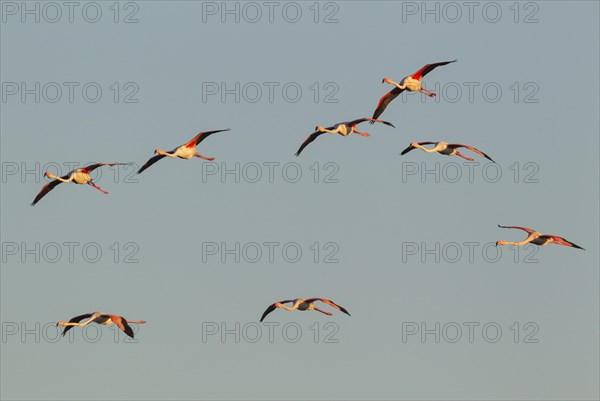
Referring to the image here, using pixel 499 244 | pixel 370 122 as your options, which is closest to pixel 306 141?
pixel 370 122

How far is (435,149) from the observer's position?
63.2 metres

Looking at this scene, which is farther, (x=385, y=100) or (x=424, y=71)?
(x=385, y=100)

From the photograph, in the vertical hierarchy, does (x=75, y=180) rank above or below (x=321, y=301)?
above

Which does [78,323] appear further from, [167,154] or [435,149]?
[435,149]

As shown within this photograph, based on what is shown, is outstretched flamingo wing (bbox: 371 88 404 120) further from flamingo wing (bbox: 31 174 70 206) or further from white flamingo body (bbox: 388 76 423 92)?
flamingo wing (bbox: 31 174 70 206)

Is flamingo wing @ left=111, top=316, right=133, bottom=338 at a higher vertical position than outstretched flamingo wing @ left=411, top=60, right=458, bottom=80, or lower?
lower

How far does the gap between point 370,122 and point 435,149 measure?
273 centimetres

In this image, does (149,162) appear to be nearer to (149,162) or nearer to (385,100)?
(149,162)

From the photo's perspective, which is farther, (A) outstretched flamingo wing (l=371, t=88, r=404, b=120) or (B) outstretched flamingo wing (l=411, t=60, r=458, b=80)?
(A) outstretched flamingo wing (l=371, t=88, r=404, b=120)

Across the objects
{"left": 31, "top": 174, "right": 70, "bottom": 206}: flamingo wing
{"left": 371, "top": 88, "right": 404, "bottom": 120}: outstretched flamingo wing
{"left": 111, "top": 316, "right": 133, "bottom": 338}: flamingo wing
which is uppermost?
{"left": 371, "top": 88, "right": 404, "bottom": 120}: outstretched flamingo wing

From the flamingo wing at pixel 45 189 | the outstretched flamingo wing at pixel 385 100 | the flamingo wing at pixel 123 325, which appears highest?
the outstretched flamingo wing at pixel 385 100

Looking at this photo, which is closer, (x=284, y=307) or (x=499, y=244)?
(x=499, y=244)

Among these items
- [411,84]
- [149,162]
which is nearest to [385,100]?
[411,84]

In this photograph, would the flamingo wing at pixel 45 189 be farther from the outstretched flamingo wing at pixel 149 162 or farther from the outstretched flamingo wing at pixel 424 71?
the outstretched flamingo wing at pixel 424 71
